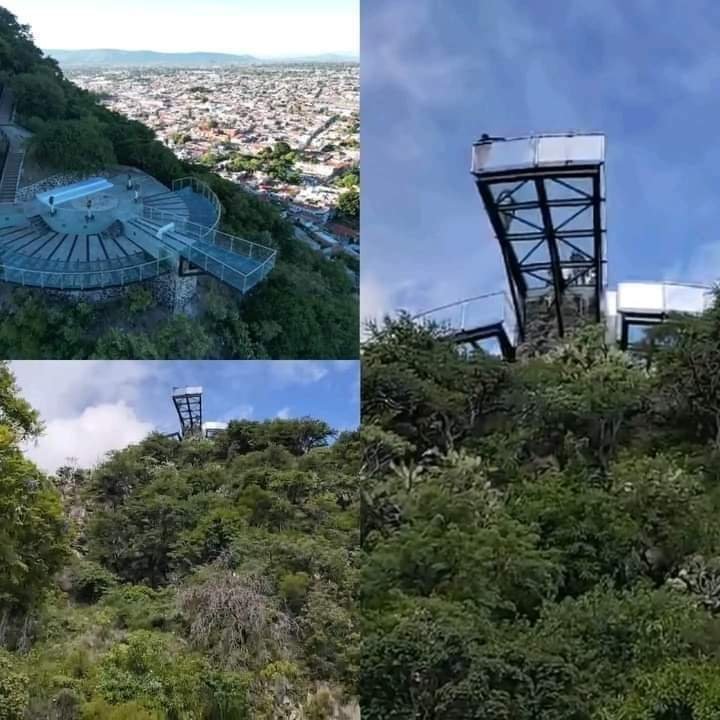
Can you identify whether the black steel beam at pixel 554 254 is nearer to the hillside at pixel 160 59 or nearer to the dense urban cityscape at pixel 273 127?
the dense urban cityscape at pixel 273 127

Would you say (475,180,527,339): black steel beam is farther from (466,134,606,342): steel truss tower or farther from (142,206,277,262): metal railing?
(142,206,277,262): metal railing

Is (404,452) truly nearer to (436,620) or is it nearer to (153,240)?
(436,620)

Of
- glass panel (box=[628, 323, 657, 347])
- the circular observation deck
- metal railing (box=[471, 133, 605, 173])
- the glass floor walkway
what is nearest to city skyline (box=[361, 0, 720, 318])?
metal railing (box=[471, 133, 605, 173])

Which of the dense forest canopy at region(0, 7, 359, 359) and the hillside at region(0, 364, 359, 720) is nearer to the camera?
the hillside at region(0, 364, 359, 720)

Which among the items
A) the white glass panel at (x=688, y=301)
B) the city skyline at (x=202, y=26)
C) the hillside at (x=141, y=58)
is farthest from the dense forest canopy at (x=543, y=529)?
the hillside at (x=141, y=58)

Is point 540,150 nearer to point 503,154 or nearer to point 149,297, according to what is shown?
point 503,154

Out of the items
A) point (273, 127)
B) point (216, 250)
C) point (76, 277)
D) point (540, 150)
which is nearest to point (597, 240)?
point (540, 150)
